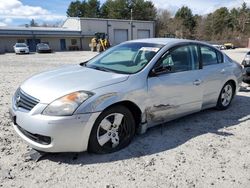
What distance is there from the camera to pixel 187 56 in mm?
4844

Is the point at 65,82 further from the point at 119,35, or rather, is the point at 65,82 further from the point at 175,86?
the point at 119,35

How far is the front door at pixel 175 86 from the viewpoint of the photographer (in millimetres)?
4184

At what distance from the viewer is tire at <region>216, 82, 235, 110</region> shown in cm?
575

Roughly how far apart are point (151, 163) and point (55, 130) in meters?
1.31

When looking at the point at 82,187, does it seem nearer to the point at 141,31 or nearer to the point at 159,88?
the point at 159,88

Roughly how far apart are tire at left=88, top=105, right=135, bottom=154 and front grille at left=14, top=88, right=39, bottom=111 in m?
0.82

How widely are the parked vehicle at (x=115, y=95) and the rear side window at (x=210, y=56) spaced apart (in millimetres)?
20

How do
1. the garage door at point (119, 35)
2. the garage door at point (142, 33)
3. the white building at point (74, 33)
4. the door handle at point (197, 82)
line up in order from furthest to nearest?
the garage door at point (142, 33)
the garage door at point (119, 35)
the white building at point (74, 33)
the door handle at point (197, 82)

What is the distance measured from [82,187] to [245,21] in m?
82.7

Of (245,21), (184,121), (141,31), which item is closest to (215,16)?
(245,21)

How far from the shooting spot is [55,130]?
10.7 feet

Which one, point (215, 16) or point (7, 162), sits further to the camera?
point (215, 16)

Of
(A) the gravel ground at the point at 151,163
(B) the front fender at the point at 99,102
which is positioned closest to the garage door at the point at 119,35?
(A) the gravel ground at the point at 151,163

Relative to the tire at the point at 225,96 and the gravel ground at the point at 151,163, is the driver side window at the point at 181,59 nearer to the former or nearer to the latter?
the gravel ground at the point at 151,163
